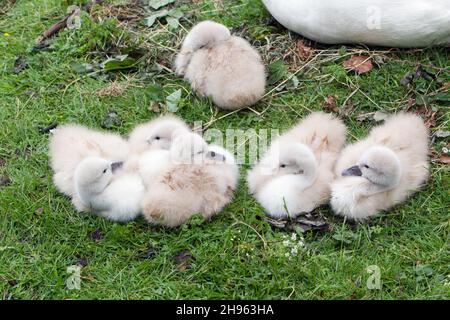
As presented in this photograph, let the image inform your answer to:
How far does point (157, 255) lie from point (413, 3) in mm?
2238

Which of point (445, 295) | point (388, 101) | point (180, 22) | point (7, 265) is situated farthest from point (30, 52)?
point (445, 295)

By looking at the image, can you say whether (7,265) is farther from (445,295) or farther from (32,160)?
(445,295)

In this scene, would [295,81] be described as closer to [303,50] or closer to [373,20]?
[303,50]

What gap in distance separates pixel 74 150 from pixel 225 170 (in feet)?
2.84

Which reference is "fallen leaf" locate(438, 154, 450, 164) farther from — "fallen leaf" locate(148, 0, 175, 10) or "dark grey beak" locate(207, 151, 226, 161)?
"fallen leaf" locate(148, 0, 175, 10)

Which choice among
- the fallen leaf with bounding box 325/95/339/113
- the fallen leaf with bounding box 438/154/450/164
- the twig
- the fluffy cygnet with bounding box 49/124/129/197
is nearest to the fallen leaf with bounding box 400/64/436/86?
the fallen leaf with bounding box 325/95/339/113

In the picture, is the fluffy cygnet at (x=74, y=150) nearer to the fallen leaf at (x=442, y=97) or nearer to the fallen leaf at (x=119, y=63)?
the fallen leaf at (x=119, y=63)

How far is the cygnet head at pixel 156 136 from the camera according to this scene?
395 cm

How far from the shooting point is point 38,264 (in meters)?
3.57

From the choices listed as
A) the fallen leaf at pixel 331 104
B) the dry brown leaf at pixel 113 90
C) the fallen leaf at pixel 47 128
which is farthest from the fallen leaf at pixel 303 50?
the fallen leaf at pixel 47 128

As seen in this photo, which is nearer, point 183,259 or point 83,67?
point 183,259

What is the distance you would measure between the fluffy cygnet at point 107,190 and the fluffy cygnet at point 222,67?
0.91 m

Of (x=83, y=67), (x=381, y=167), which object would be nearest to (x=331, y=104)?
(x=381, y=167)

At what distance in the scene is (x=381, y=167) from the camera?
138 inches
